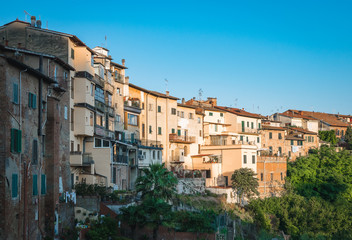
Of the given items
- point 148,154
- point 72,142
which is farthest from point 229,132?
point 72,142

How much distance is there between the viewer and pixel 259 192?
70438 mm

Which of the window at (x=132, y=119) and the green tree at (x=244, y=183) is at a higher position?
the window at (x=132, y=119)

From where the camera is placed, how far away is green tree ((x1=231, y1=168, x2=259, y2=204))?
65.8 meters

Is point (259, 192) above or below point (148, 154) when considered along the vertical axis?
below

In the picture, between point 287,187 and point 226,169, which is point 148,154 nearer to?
point 226,169

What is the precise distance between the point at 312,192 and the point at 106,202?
40481 mm

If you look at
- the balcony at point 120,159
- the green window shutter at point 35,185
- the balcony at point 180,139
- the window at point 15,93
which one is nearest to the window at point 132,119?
the balcony at point 120,159

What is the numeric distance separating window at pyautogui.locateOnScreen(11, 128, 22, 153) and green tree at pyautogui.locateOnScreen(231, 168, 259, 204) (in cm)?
4038

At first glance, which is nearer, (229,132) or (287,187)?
(287,187)

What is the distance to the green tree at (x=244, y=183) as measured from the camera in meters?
65.8

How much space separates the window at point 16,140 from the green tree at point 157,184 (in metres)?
14.5

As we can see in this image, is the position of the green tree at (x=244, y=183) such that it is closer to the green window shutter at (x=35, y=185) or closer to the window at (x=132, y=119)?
the window at (x=132, y=119)

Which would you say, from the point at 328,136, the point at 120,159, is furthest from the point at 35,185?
the point at 328,136

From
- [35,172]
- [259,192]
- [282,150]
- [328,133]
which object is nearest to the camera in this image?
[35,172]
